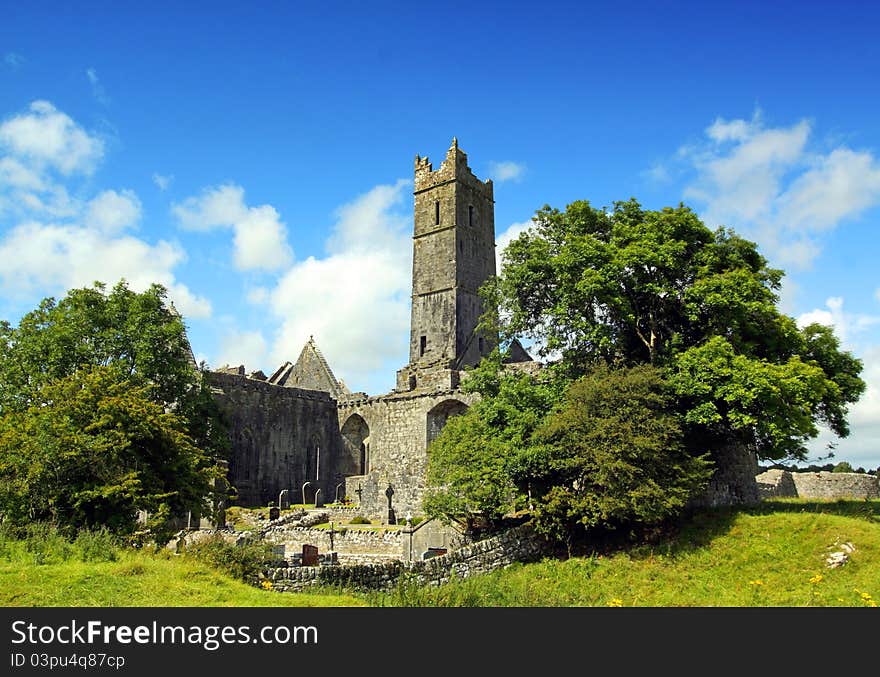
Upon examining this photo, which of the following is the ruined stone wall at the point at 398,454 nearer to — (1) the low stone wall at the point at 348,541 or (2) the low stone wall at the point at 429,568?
(1) the low stone wall at the point at 348,541

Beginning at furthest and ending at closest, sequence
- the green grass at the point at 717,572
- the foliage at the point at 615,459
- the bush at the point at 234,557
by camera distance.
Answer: the foliage at the point at 615,459
the green grass at the point at 717,572
the bush at the point at 234,557

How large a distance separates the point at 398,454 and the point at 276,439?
8843 millimetres

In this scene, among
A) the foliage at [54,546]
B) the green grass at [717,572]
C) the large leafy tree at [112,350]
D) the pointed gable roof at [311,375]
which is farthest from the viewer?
the pointed gable roof at [311,375]

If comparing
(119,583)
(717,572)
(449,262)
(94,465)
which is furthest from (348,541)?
(449,262)

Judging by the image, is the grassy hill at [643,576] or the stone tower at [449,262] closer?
the grassy hill at [643,576]

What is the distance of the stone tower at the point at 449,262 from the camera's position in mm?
44812

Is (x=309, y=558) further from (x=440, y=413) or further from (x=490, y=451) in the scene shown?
(x=440, y=413)

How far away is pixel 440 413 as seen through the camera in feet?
122

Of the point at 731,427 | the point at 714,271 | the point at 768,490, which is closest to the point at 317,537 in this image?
the point at 731,427

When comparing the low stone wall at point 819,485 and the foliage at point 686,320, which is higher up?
the foliage at point 686,320

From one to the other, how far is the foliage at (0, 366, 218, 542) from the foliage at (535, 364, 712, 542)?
1052 centimetres

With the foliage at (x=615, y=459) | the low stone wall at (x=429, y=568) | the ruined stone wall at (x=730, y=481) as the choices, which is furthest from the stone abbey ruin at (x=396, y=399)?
the foliage at (x=615, y=459)
